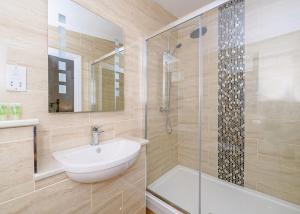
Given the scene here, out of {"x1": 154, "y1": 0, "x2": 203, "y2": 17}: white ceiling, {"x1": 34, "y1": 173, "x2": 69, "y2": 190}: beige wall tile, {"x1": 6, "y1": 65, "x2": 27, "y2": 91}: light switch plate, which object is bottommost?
{"x1": 34, "y1": 173, "x2": 69, "y2": 190}: beige wall tile

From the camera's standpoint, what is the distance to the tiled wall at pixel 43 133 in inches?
29.0

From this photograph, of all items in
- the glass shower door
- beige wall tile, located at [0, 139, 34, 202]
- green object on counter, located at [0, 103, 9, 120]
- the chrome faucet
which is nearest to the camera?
beige wall tile, located at [0, 139, 34, 202]

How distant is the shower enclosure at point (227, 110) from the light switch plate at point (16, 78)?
1198 mm

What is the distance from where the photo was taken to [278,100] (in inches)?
63.5

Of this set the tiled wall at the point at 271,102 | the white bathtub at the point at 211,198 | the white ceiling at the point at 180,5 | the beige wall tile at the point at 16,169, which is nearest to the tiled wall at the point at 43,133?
the beige wall tile at the point at 16,169

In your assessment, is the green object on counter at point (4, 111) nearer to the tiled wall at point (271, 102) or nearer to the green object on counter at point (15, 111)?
the green object on counter at point (15, 111)

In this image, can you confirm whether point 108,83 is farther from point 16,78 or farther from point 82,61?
point 16,78

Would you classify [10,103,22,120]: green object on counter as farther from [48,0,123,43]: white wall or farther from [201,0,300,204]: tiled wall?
[201,0,300,204]: tiled wall

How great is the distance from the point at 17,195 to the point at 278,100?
2181mm

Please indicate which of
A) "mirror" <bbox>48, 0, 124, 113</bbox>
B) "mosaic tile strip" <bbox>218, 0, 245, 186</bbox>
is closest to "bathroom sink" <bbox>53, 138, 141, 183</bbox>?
"mirror" <bbox>48, 0, 124, 113</bbox>

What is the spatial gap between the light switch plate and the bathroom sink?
1.53 ft

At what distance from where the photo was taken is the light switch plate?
873 millimetres

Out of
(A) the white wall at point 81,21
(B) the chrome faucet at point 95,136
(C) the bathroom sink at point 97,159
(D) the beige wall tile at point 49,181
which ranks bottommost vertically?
(D) the beige wall tile at point 49,181

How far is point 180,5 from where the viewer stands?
1.98 meters
